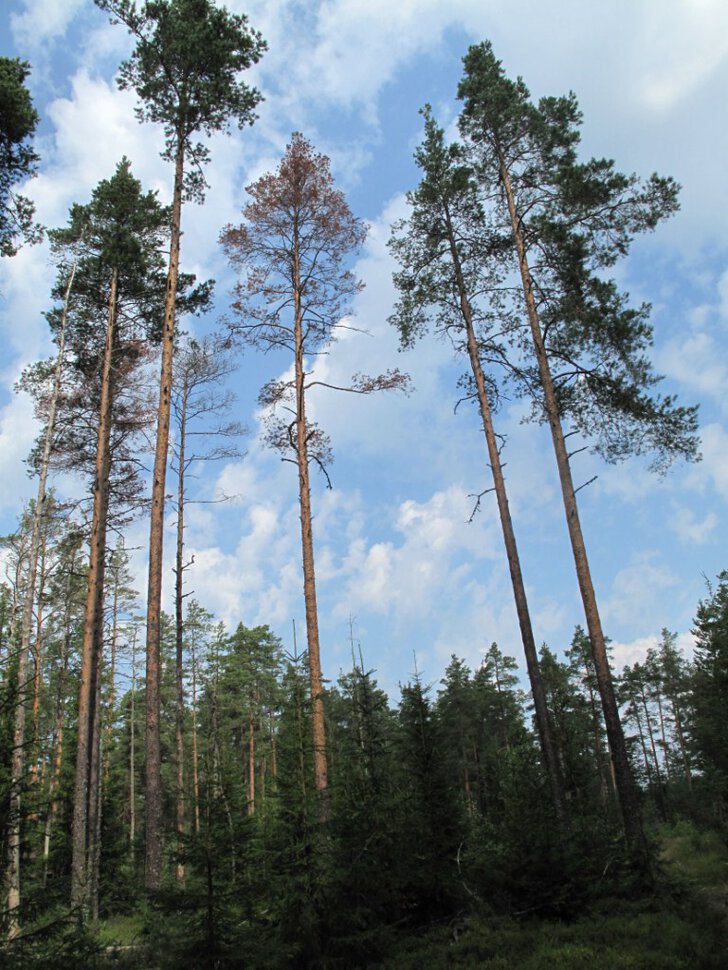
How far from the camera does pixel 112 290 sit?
679 inches

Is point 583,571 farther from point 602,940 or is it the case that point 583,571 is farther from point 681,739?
point 681,739

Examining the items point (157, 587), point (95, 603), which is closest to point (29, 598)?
point (95, 603)

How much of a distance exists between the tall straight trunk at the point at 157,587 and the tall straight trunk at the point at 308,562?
2.83m

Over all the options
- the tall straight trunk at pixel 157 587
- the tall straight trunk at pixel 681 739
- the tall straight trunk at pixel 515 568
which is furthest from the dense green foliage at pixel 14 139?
the tall straight trunk at pixel 681 739

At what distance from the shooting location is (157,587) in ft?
39.2

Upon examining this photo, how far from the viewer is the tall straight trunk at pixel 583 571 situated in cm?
1019

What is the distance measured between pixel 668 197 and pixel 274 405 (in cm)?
967

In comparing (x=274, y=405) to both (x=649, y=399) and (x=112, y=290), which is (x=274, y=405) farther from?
(x=649, y=399)

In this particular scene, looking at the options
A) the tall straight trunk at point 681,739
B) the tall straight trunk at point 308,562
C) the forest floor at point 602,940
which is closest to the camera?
the forest floor at point 602,940

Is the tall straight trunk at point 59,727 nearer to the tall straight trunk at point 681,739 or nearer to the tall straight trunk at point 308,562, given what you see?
the tall straight trunk at point 308,562

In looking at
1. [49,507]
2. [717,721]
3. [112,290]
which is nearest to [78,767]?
[49,507]

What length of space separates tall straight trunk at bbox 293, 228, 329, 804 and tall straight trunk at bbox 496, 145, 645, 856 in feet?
16.4

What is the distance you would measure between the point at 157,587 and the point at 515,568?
25.0 ft

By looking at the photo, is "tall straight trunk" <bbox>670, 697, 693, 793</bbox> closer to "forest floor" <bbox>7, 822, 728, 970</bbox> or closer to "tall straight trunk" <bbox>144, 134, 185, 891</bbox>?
"forest floor" <bbox>7, 822, 728, 970</bbox>
